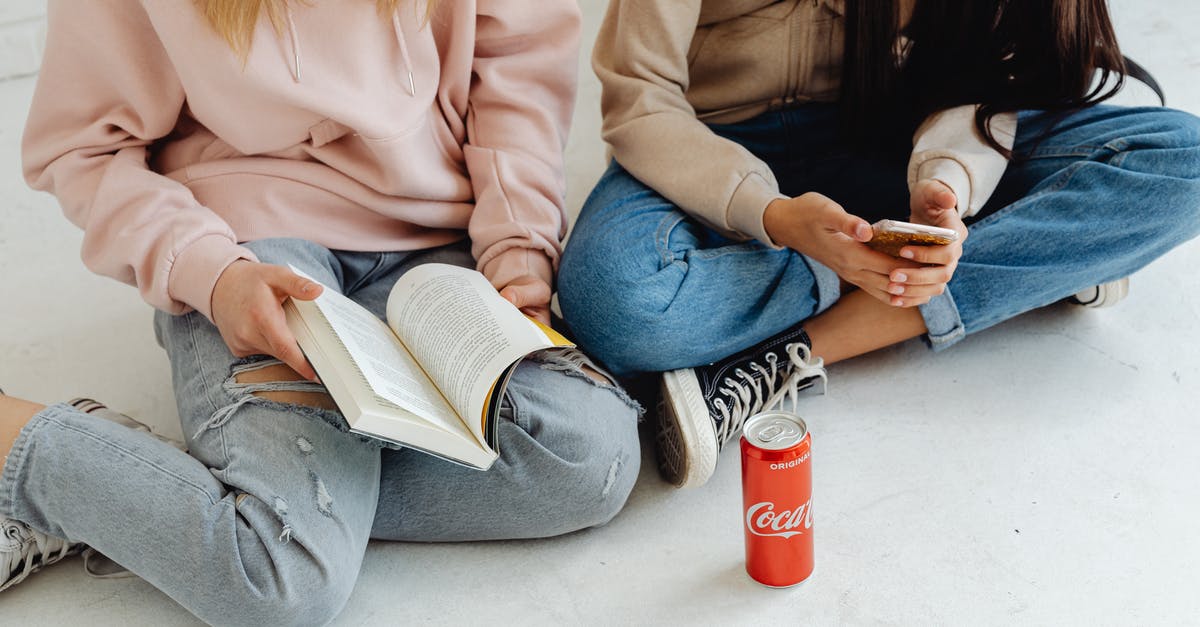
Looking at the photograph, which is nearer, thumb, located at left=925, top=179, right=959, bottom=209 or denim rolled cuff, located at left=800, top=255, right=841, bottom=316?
thumb, located at left=925, top=179, right=959, bottom=209

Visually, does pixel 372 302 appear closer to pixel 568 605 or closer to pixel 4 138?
pixel 568 605

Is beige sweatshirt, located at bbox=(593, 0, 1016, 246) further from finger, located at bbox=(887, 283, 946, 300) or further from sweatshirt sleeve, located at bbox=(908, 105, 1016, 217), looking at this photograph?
finger, located at bbox=(887, 283, 946, 300)

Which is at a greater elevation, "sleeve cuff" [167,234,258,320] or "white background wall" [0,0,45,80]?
"sleeve cuff" [167,234,258,320]

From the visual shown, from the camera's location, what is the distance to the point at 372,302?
1.23m

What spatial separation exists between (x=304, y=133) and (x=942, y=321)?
0.73 m

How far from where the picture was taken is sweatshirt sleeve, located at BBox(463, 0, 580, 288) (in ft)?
4.00

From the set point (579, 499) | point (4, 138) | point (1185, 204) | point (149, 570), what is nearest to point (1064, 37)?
point (1185, 204)

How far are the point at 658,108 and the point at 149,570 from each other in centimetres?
70

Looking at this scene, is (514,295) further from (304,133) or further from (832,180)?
(832,180)

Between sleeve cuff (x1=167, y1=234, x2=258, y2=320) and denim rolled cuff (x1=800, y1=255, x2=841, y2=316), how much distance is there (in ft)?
1.95

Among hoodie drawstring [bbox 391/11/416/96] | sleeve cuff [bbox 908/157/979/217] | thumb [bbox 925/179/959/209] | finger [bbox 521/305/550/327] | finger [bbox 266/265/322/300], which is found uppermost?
hoodie drawstring [bbox 391/11/416/96]

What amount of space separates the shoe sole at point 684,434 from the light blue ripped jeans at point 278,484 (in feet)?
0.16

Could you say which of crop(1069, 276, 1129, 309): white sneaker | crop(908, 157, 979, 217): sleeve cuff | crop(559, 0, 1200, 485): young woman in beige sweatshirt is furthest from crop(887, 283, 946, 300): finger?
crop(1069, 276, 1129, 309): white sneaker

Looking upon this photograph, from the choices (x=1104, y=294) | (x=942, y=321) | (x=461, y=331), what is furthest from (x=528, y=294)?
(x=1104, y=294)
